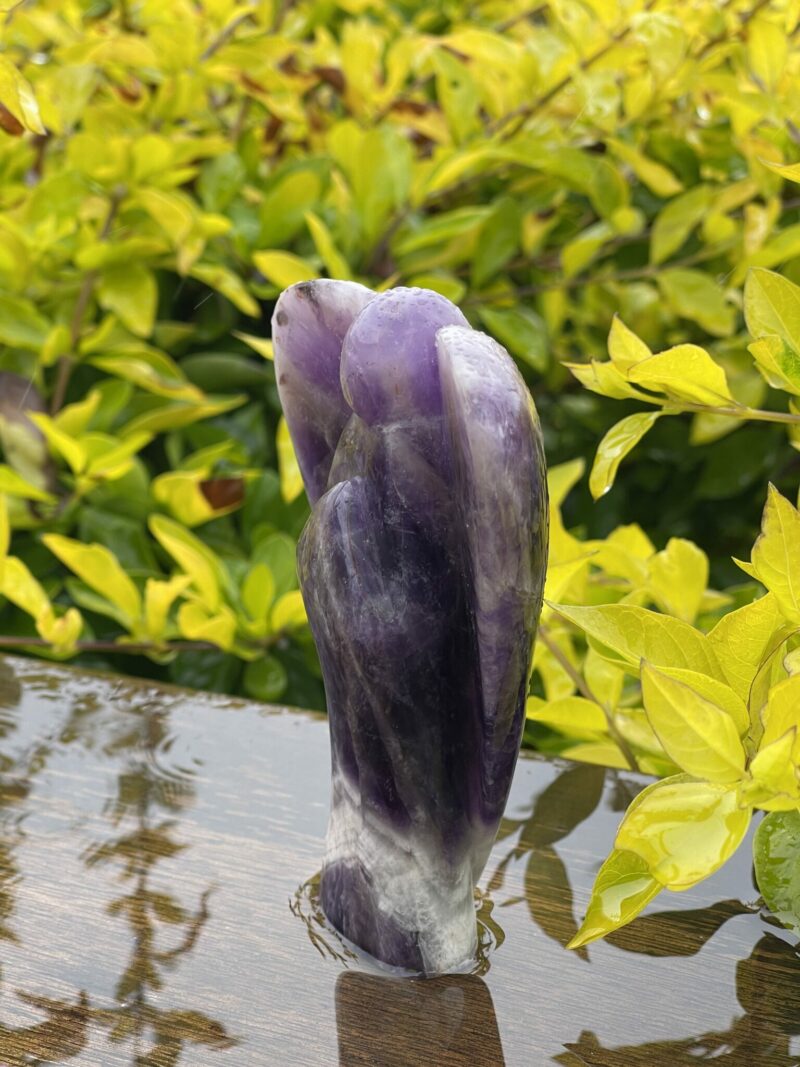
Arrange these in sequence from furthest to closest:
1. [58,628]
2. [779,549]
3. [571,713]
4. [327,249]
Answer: [327,249] → [58,628] → [571,713] → [779,549]

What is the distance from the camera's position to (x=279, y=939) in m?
0.91

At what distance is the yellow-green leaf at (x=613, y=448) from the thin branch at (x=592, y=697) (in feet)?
0.83

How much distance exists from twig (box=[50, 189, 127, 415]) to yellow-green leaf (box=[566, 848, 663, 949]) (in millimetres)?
1111

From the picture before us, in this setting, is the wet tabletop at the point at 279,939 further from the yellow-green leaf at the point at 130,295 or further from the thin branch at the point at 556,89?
Result: the thin branch at the point at 556,89

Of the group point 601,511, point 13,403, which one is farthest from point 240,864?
point 601,511

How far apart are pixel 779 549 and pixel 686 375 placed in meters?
0.18

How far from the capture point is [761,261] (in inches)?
61.3

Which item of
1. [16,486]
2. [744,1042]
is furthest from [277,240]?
[744,1042]

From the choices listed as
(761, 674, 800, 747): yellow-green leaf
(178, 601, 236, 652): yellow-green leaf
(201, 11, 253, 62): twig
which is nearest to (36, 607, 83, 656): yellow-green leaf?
(178, 601, 236, 652): yellow-green leaf

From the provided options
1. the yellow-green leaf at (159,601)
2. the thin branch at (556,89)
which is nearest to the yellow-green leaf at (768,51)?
the thin branch at (556,89)

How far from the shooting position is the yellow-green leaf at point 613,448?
88 cm

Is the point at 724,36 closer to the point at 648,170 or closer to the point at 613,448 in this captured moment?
the point at 648,170

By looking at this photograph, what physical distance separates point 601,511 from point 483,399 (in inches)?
54.9

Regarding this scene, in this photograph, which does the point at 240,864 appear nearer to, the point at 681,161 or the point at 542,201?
the point at 542,201
